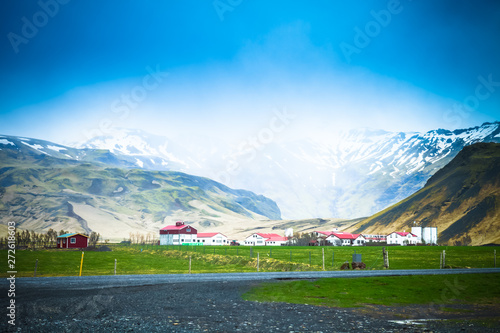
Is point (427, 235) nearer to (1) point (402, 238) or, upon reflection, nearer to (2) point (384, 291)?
(1) point (402, 238)

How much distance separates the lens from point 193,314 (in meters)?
20.0

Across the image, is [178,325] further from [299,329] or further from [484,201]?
[484,201]

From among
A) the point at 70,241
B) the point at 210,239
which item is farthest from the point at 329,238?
the point at 70,241

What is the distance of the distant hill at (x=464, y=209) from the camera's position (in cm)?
14362

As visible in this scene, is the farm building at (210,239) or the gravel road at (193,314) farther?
the farm building at (210,239)

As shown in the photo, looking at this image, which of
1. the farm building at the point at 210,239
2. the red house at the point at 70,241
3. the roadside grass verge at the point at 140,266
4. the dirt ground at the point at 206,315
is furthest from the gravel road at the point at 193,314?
the farm building at the point at 210,239

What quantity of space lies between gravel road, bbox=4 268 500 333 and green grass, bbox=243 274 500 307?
2.06 meters

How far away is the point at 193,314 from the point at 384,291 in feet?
49.2

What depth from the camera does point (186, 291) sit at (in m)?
27.6

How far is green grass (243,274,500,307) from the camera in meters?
25.3

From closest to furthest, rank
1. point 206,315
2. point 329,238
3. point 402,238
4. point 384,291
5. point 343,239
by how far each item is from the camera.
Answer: point 206,315
point 384,291
point 402,238
point 343,239
point 329,238

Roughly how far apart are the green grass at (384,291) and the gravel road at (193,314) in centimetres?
206

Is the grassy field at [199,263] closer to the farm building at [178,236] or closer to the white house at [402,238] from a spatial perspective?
the white house at [402,238]

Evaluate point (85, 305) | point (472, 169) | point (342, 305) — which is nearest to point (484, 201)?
point (472, 169)
